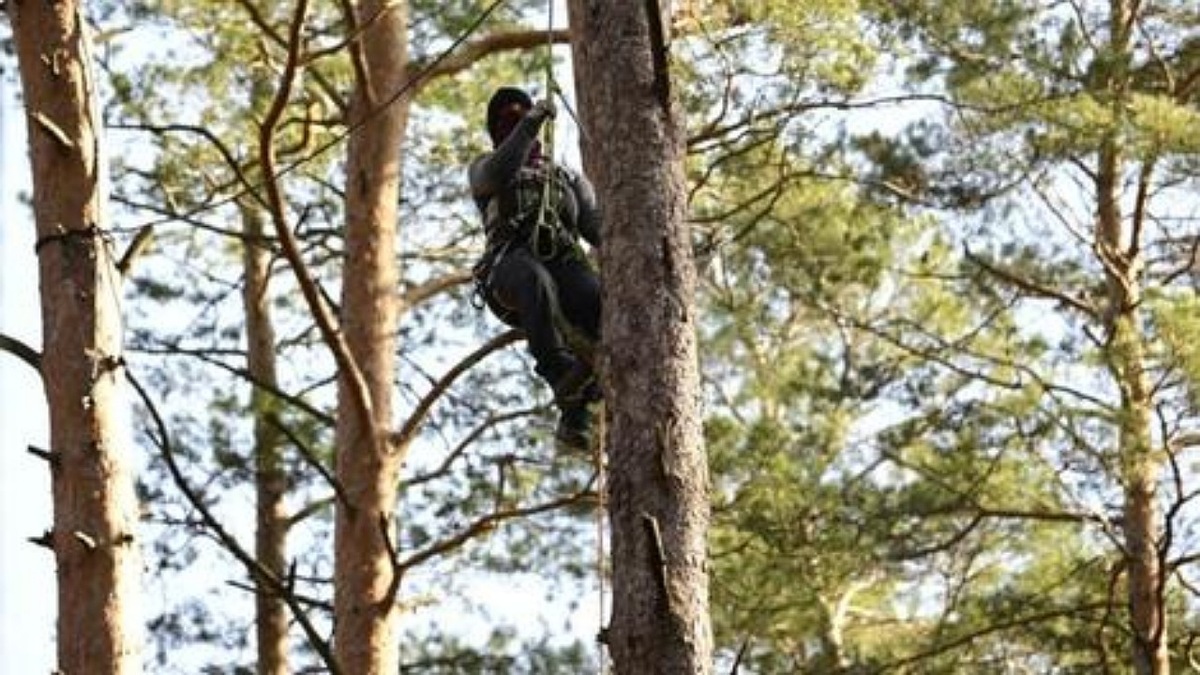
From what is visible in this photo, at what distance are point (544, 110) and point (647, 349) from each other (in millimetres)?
1474

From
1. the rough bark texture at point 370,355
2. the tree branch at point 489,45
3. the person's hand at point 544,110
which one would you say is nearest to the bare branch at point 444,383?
the rough bark texture at point 370,355

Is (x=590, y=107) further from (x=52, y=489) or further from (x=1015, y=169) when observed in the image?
(x=1015, y=169)

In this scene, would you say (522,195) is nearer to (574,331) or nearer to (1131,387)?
(574,331)

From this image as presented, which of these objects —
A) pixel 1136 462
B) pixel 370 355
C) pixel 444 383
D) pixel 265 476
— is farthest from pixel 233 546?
pixel 265 476

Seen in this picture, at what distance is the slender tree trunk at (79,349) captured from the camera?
4.87 meters

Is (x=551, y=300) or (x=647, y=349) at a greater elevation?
(x=551, y=300)

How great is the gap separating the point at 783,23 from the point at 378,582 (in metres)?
2.50

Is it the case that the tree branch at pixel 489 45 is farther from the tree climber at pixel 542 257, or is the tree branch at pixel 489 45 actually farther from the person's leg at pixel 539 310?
the person's leg at pixel 539 310

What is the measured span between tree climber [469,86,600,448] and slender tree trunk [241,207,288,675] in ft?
14.9

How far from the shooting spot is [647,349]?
131 inches

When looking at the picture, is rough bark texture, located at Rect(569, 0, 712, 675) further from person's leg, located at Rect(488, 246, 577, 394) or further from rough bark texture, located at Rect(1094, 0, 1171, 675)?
rough bark texture, located at Rect(1094, 0, 1171, 675)

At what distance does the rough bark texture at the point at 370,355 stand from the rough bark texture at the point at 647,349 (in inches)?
130

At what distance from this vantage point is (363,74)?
7484mm

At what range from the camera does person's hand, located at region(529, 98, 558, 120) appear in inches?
176
